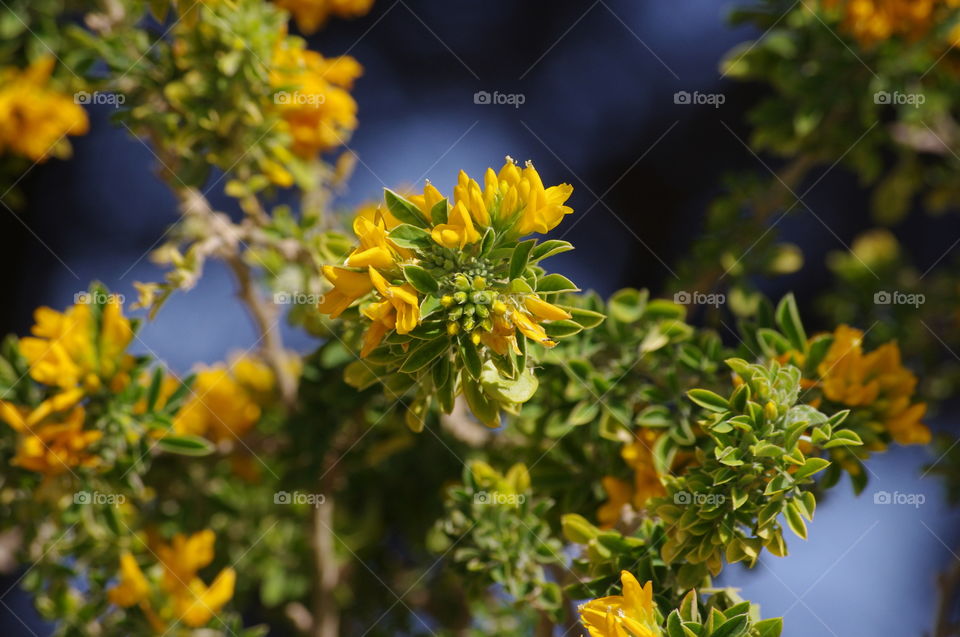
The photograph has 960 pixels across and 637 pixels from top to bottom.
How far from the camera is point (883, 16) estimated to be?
206 cm

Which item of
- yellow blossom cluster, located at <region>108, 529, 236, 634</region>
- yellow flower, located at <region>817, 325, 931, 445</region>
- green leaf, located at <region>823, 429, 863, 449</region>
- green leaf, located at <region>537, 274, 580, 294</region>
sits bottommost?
yellow blossom cluster, located at <region>108, 529, 236, 634</region>

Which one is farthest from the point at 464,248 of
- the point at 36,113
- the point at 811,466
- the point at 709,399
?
the point at 36,113

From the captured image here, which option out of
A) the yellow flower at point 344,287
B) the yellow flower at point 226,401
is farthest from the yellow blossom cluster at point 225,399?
the yellow flower at point 344,287

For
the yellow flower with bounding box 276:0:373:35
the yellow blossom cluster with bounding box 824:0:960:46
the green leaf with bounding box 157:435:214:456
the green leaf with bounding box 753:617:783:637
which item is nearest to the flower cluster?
the green leaf with bounding box 753:617:783:637

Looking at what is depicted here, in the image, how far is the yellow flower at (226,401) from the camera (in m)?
2.00

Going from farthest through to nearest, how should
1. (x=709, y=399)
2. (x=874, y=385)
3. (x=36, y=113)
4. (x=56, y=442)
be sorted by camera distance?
(x=36, y=113) < (x=56, y=442) < (x=874, y=385) < (x=709, y=399)

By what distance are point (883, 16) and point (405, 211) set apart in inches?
53.6

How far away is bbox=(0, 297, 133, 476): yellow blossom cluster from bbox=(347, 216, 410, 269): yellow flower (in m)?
0.69

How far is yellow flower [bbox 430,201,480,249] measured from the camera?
1225 millimetres

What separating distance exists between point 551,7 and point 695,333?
1524mm

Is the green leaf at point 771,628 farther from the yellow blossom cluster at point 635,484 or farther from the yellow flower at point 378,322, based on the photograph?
the yellow flower at point 378,322

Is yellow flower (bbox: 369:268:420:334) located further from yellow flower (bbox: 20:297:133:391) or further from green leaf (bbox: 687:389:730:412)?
yellow flower (bbox: 20:297:133:391)

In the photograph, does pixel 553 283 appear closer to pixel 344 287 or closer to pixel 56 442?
pixel 344 287

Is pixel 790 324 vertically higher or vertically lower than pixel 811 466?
higher
